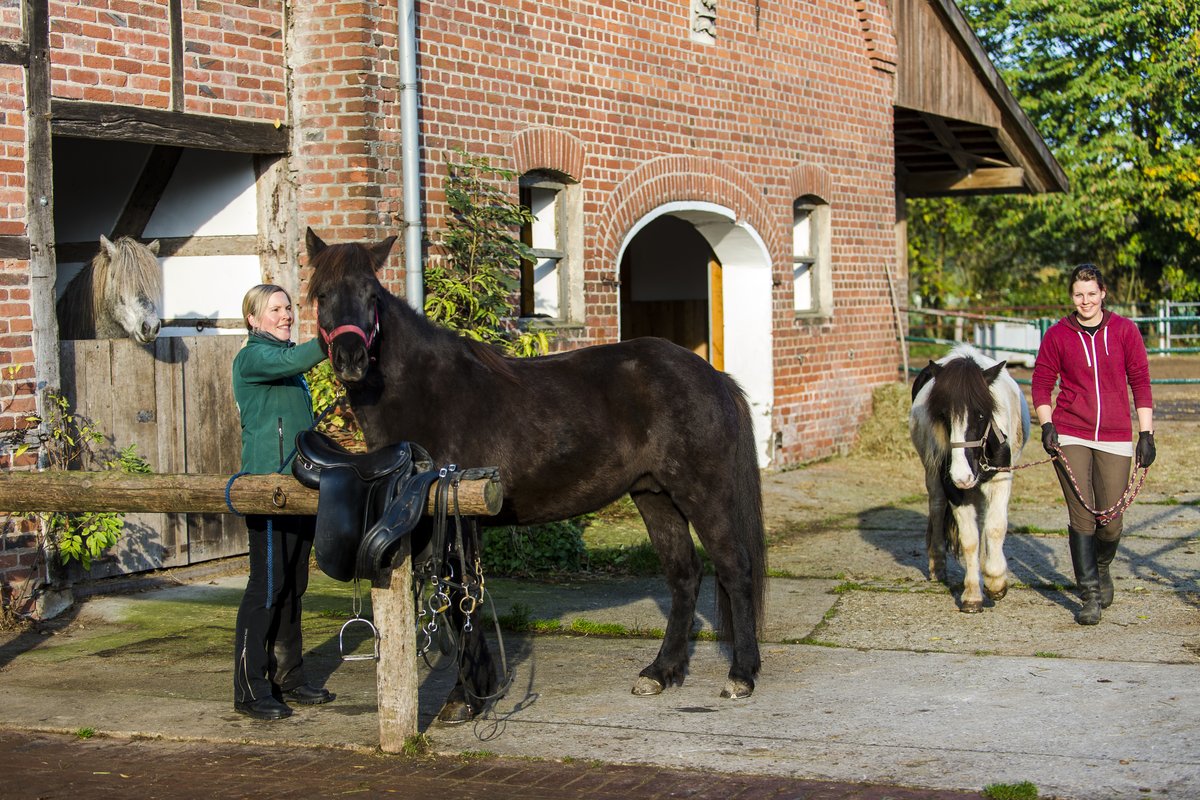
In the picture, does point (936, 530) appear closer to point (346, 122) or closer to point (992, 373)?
point (992, 373)

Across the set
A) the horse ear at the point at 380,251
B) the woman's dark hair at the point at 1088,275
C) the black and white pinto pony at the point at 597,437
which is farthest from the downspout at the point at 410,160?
the woman's dark hair at the point at 1088,275

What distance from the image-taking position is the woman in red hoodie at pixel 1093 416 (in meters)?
7.48

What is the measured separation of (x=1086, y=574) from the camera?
300 inches

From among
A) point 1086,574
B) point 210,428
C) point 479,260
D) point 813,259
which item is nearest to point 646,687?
point 1086,574

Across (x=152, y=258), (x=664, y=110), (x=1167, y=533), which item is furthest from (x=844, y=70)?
(x=152, y=258)

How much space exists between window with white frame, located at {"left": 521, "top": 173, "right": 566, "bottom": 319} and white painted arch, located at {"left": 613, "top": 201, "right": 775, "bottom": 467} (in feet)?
8.61

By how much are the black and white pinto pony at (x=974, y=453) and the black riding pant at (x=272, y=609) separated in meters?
3.81

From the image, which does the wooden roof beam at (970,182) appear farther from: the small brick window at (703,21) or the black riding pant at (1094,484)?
the black riding pant at (1094,484)

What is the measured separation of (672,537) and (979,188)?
1578cm

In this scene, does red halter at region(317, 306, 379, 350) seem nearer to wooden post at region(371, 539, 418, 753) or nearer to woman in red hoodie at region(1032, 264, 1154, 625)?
wooden post at region(371, 539, 418, 753)

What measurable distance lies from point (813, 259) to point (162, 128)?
898 cm

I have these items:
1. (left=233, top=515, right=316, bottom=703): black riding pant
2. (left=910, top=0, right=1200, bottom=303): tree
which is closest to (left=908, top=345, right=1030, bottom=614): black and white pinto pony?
(left=233, top=515, right=316, bottom=703): black riding pant

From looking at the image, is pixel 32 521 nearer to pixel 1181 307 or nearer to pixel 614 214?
pixel 614 214

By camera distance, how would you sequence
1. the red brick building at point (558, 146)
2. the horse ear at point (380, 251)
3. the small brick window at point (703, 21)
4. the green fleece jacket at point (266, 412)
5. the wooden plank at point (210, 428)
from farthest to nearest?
the small brick window at point (703, 21) → the wooden plank at point (210, 428) → the red brick building at point (558, 146) → the green fleece jacket at point (266, 412) → the horse ear at point (380, 251)
